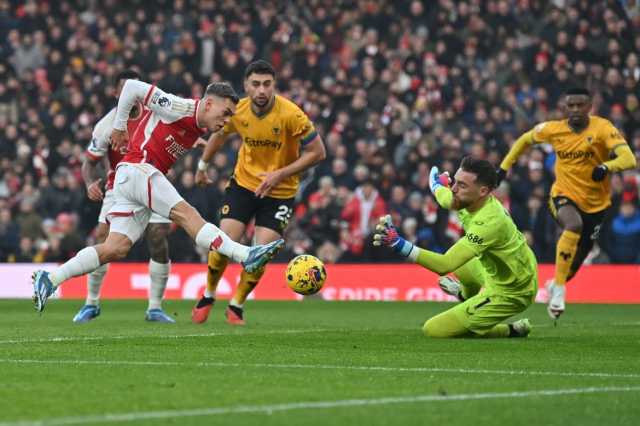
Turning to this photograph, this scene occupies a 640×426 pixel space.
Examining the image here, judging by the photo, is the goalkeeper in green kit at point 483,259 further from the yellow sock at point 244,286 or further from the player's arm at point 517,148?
the player's arm at point 517,148

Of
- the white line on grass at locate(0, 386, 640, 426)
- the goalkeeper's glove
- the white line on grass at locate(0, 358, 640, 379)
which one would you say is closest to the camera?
the white line on grass at locate(0, 386, 640, 426)

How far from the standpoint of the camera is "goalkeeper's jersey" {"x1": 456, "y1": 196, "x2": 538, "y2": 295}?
36.0 ft

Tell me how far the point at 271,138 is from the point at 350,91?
39.9 ft

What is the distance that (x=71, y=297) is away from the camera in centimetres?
2241

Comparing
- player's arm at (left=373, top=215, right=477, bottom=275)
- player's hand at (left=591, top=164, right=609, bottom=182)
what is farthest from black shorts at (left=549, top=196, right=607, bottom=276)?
player's arm at (left=373, top=215, right=477, bottom=275)

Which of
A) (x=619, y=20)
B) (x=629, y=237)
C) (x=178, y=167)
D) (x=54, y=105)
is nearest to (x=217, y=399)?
(x=629, y=237)

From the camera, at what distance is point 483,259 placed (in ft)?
38.1

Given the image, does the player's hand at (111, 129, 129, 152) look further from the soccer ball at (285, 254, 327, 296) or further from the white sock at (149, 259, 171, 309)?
the white sock at (149, 259, 171, 309)

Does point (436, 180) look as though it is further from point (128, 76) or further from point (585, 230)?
point (585, 230)

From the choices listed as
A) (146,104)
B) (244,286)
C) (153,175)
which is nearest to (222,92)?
(146,104)

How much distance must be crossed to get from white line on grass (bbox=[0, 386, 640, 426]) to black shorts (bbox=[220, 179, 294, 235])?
651cm

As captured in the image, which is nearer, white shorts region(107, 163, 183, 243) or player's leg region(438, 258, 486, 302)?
white shorts region(107, 163, 183, 243)

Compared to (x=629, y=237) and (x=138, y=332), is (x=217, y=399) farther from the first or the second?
(x=629, y=237)

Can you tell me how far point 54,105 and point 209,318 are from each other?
540 inches
